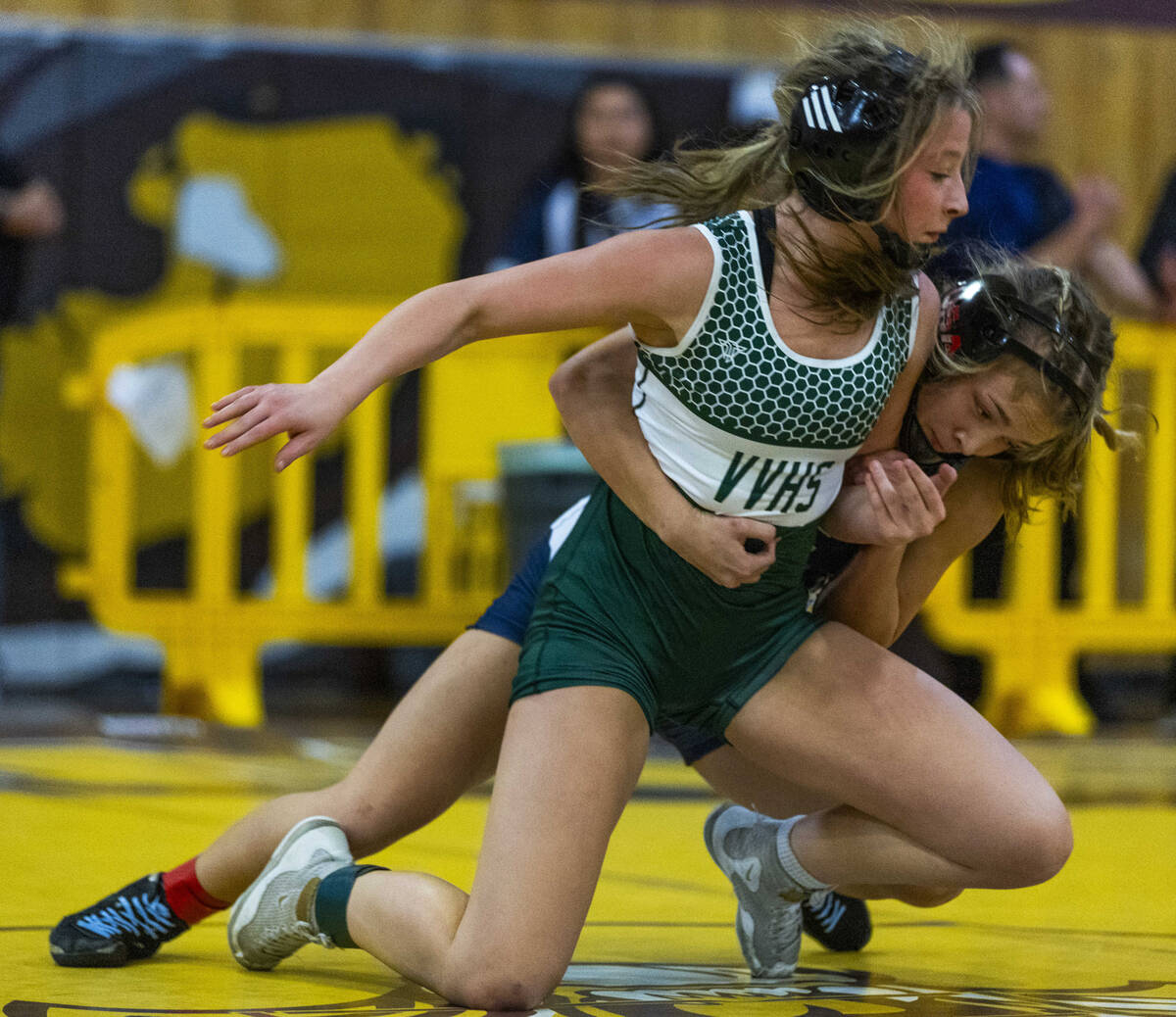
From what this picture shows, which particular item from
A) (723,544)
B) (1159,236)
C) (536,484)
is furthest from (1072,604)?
(723,544)

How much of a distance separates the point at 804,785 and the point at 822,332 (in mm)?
569

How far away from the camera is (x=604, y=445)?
2.07 meters

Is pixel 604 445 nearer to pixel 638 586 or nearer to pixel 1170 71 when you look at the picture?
pixel 638 586

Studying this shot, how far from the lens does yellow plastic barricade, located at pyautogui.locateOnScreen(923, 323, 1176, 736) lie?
5199 mm

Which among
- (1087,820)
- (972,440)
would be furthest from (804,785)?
(1087,820)

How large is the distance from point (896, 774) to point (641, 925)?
0.63m

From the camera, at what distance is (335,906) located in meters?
1.97

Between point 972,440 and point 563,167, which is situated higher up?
point 563,167

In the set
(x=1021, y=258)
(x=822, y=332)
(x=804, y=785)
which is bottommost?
(x=804, y=785)

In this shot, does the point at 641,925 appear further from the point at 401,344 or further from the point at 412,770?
the point at 401,344

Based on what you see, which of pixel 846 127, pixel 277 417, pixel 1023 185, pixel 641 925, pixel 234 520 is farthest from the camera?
pixel 234 520

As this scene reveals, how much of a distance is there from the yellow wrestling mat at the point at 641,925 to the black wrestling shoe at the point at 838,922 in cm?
2

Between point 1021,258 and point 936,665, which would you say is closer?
point 1021,258

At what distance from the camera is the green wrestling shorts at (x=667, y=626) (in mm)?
2010
